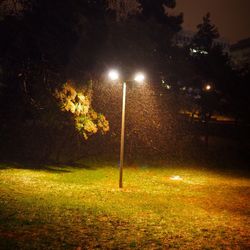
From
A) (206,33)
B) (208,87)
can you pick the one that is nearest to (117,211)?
(208,87)

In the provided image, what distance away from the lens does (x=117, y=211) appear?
12516mm

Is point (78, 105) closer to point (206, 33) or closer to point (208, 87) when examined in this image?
point (208, 87)

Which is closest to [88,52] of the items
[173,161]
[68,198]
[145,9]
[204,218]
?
[173,161]

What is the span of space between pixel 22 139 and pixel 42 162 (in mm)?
5661

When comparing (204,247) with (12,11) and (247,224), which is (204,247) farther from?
(12,11)

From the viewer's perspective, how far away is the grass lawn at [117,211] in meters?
9.25

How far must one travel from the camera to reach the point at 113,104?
26.0m

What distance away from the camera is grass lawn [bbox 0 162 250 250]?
9250 millimetres

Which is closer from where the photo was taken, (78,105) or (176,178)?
(78,105)

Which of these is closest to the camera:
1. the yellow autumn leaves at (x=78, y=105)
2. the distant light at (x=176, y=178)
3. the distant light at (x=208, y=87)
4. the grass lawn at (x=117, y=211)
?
the grass lawn at (x=117, y=211)

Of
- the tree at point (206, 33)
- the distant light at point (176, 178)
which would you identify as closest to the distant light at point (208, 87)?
the distant light at point (176, 178)

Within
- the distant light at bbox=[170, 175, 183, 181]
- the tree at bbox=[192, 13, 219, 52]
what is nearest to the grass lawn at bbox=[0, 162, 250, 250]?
the distant light at bbox=[170, 175, 183, 181]

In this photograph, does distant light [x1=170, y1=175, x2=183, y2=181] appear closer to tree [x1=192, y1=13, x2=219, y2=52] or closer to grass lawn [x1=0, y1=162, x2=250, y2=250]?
grass lawn [x1=0, y1=162, x2=250, y2=250]

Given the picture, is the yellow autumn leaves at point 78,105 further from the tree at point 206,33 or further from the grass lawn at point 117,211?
the tree at point 206,33
